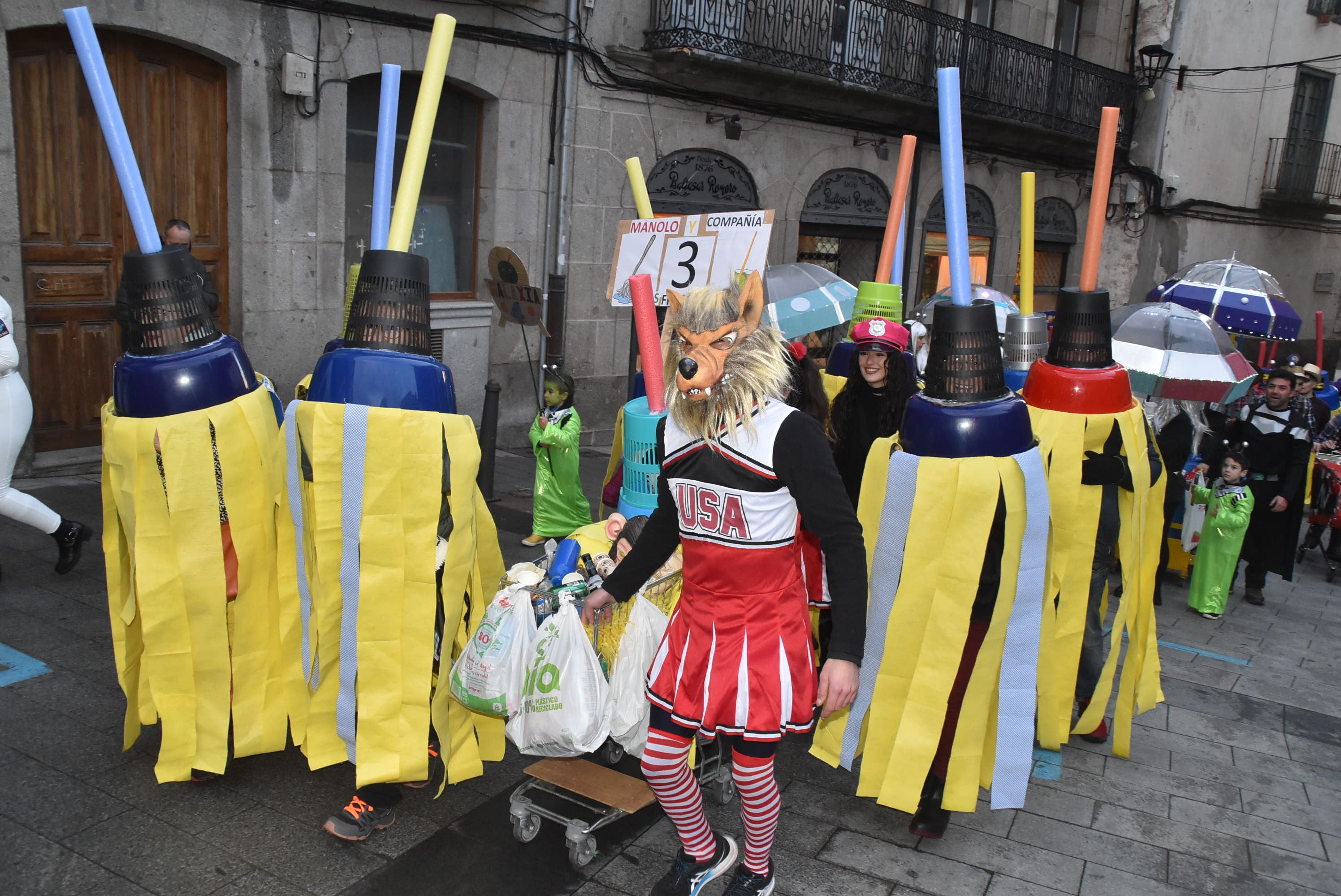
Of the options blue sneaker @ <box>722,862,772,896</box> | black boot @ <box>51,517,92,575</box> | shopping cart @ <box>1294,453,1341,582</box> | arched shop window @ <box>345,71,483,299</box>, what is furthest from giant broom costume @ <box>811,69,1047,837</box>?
arched shop window @ <box>345,71,483,299</box>

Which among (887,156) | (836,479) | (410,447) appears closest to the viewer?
(836,479)

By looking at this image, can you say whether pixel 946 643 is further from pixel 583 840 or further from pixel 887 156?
pixel 887 156

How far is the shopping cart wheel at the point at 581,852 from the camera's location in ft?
10.8

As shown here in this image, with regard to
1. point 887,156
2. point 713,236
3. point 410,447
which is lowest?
point 410,447

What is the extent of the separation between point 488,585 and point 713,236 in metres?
1.95

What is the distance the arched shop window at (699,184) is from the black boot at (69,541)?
273 inches

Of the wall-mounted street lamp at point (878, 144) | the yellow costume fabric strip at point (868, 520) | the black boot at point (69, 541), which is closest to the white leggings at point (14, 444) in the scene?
Result: the black boot at point (69, 541)

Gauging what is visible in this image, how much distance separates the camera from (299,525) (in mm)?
3320

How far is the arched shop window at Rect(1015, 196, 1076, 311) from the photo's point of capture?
17578 mm

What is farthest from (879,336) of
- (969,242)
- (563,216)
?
(969,242)

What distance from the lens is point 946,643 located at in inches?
131

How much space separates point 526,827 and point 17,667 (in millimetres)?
2543

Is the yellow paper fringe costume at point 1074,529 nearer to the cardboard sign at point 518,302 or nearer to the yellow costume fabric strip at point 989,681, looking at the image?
the yellow costume fabric strip at point 989,681

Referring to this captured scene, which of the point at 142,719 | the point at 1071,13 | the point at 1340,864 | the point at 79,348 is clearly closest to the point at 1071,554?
the point at 1340,864
